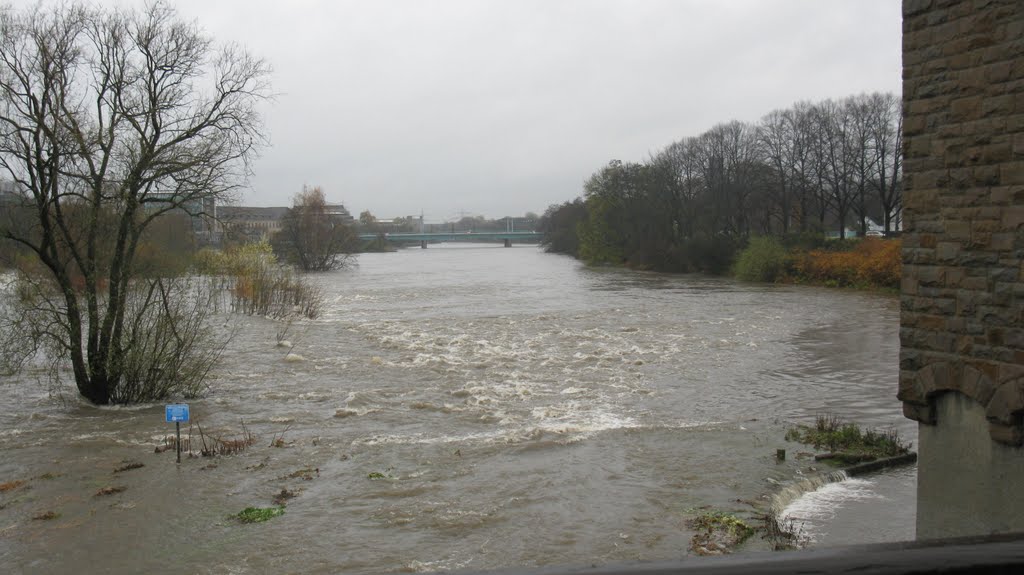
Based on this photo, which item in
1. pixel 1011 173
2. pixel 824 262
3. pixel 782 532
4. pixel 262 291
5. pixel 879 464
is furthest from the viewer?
pixel 824 262

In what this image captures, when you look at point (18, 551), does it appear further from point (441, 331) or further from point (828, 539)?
point (441, 331)

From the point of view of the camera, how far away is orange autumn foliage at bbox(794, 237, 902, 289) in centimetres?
4600

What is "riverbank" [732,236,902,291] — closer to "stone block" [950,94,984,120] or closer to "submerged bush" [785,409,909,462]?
"submerged bush" [785,409,909,462]

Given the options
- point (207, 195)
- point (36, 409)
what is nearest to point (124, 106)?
point (207, 195)

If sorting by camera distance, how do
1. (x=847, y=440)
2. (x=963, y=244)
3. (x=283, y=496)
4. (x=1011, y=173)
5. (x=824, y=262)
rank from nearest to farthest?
1. (x=1011, y=173)
2. (x=963, y=244)
3. (x=283, y=496)
4. (x=847, y=440)
5. (x=824, y=262)

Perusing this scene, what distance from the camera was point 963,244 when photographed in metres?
6.38

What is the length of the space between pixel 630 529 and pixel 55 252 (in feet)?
43.0

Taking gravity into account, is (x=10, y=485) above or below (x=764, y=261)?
below

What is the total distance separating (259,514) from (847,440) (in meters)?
9.63

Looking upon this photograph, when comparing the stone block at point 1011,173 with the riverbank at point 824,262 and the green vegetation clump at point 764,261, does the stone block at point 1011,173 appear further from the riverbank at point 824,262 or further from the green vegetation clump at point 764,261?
the green vegetation clump at point 764,261

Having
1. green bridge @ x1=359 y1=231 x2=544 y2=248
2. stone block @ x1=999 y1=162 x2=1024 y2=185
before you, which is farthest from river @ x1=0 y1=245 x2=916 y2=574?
green bridge @ x1=359 y1=231 x2=544 y2=248

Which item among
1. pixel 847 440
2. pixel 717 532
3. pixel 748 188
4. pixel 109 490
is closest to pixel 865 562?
pixel 717 532

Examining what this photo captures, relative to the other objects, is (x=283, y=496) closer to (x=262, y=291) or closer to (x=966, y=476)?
(x=966, y=476)

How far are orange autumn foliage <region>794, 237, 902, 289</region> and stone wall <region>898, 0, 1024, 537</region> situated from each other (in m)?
40.2
